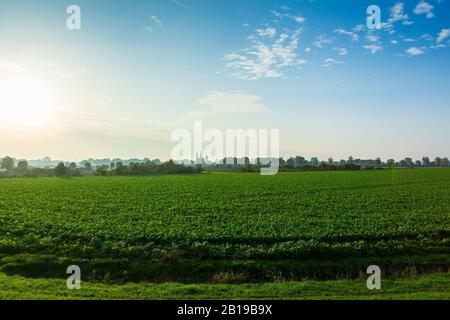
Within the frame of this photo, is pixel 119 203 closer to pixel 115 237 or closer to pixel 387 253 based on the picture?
pixel 115 237

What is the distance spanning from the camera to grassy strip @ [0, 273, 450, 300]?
38.9ft

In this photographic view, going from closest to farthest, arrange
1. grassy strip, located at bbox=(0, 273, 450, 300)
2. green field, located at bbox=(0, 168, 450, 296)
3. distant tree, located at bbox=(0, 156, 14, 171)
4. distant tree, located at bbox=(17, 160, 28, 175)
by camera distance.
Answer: grassy strip, located at bbox=(0, 273, 450, 300)
green field, located at bbox=(0, 168, 450, 296)
distant tree, located at bbox=(17, 160, 28, 175)
distant tree, located at bbox=(0, 156, 14, 171)

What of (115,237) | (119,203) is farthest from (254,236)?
(119,203)

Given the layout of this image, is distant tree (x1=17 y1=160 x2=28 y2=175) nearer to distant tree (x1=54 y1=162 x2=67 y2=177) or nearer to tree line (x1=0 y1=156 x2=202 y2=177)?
tree line (x1=0 y1=156 x2=202 y2=177)

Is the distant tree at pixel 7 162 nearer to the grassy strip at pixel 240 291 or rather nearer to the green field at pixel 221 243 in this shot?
the green field at pixel 221 243

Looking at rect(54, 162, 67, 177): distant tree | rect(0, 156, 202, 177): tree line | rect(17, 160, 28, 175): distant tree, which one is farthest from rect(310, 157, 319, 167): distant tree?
rect(17, 160, 28, 175): distant tree

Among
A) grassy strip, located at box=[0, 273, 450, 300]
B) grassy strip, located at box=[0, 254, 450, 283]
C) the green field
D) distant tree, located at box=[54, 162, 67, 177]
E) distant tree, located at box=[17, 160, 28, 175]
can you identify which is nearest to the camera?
grassy strip, located at box=[0, 273, 450, 300]

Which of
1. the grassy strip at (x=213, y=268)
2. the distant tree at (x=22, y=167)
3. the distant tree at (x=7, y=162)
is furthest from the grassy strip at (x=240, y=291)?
the distant tree at (x=7, y=162)

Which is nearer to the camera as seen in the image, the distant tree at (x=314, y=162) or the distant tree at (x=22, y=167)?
the distant tree at (x=22, y=167)

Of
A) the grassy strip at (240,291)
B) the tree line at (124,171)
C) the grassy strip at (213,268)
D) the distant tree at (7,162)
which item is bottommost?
the grassy strip at (213,268)

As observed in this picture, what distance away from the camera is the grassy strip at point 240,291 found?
38.9 feet

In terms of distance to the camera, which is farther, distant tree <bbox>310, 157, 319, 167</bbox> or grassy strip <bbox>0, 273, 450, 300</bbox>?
distant tree <bbox>310, 157, 319, 167</bbox>

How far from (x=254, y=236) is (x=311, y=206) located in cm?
1377

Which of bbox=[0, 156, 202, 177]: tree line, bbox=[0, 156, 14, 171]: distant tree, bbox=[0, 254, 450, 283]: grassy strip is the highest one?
bbox=[0, 156, 14, 171]: distant tree
